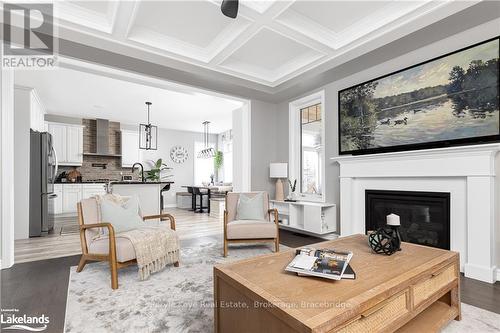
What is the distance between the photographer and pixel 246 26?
3.02m

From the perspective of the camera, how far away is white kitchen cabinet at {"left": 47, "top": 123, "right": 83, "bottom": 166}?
6.84m

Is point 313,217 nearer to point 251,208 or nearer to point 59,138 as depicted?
point 251,208

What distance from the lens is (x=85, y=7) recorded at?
2.71m

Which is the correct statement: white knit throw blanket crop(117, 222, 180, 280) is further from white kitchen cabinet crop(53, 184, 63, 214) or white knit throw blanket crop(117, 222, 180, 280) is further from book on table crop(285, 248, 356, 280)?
white kitchen cabinet crop(53, 184, 63, 214)

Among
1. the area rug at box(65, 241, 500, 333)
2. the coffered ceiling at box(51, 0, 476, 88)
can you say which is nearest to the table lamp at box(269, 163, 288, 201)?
the coffered ceiling at box(51, 0, 476, 88)

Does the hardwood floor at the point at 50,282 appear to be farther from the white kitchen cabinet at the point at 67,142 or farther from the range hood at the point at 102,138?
the range hood at the point at 102,138

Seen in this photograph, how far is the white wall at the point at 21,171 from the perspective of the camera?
432cm

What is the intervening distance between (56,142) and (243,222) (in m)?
6.14

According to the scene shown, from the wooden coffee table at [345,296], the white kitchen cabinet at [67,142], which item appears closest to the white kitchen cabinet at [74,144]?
the white kitchen cabinet at [67,142]

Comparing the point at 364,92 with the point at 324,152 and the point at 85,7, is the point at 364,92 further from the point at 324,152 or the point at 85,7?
the point at 85,7

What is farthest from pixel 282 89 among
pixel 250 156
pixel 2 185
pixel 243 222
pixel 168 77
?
pixel 2 185

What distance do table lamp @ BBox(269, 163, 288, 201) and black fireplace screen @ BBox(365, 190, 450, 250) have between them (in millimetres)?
1581

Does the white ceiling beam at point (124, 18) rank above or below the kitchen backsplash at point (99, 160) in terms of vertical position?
above

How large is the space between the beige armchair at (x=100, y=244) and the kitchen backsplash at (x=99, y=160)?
5545 millimetres
